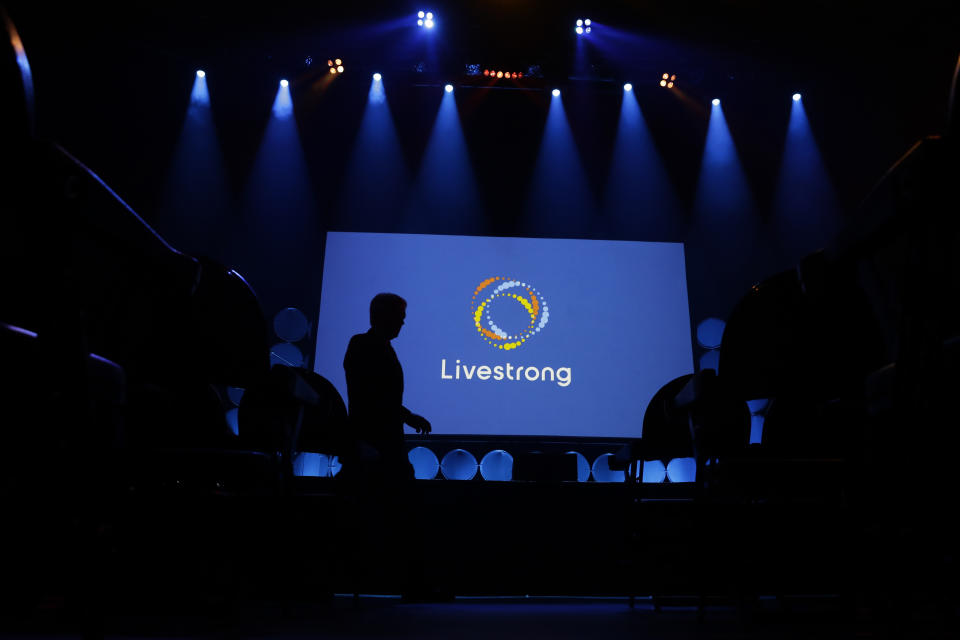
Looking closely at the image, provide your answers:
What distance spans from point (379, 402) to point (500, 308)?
8.22 ft

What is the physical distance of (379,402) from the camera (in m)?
3.40

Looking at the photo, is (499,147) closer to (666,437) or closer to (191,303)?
(666,437)

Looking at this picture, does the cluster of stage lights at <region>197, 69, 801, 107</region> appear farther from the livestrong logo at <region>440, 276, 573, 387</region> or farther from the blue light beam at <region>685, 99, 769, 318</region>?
the livestrong logo at <region>440, 276, 573, 387</region>

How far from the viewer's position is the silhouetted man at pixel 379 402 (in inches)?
132

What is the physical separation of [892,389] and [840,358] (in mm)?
958

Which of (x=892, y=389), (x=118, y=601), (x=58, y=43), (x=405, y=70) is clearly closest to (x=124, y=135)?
(x=58, y=43)

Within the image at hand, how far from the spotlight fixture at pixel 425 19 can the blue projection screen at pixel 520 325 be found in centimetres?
186

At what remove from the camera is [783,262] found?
640 centimetres

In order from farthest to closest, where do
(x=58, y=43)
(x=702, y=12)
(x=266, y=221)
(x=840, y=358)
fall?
1. (x=266, y=221)
2. (x=702, y=12)
3. (x=58, y=43)
4. (x=840, y=358)

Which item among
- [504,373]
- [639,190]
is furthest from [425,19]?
[504,373]

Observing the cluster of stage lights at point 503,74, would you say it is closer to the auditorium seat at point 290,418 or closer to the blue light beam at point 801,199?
the blue light beam at point 801,199

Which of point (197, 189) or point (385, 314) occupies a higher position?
point (197, 189)

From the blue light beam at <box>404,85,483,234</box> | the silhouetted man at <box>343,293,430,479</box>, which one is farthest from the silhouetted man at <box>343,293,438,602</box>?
the blue light beam at <box>404,85,483,234</box>

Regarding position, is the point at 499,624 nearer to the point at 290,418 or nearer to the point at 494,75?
the point at 290,418
